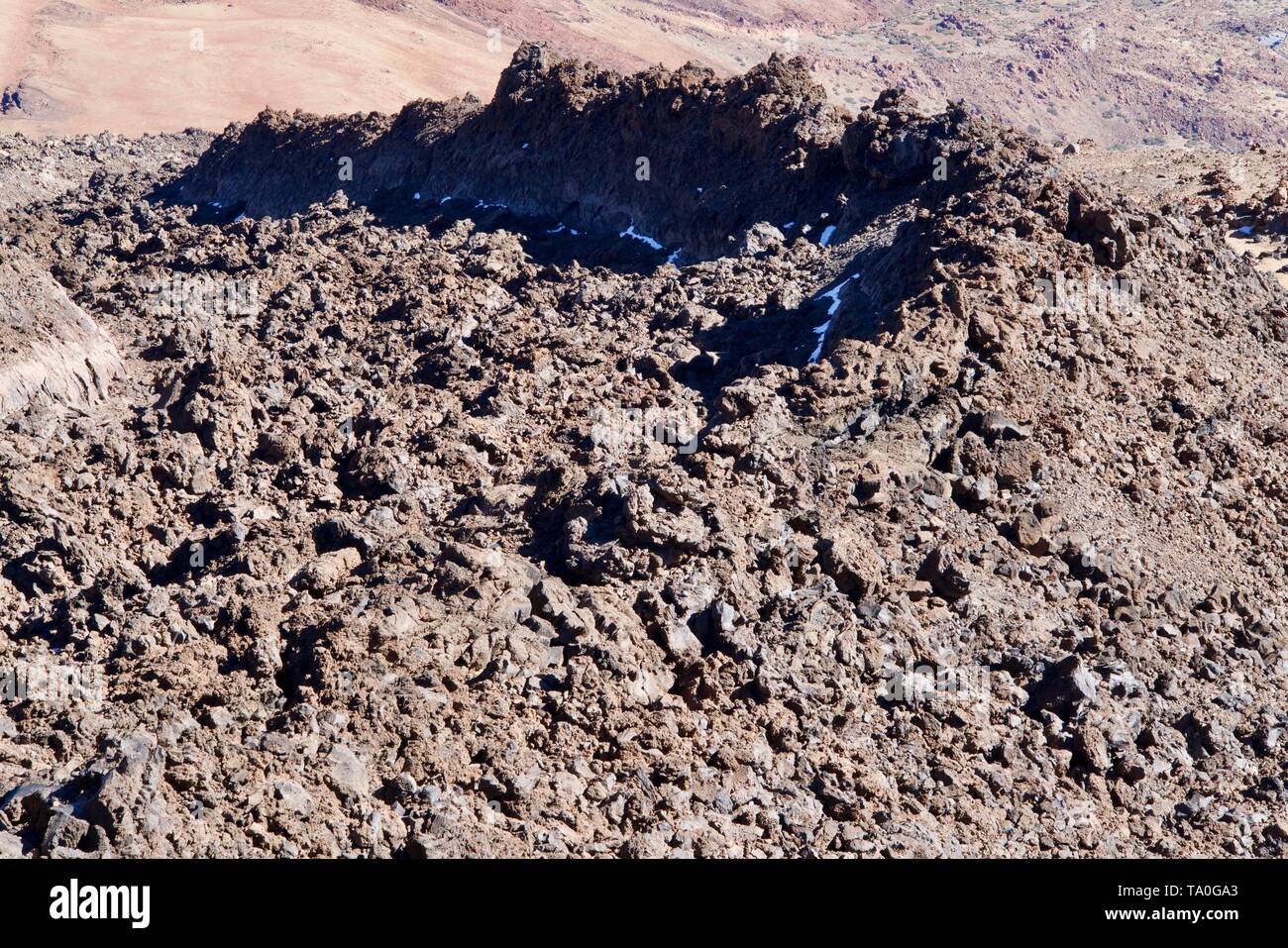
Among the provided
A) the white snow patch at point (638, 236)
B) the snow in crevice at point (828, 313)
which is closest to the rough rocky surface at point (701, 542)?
the snow in crevice at point (828, 313)

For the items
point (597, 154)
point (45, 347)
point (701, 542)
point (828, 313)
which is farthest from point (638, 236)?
point (701, 542)

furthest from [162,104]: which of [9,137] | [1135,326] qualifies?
[1135,326]

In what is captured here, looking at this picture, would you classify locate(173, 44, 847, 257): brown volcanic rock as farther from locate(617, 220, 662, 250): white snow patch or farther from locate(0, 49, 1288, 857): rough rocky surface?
locate(0, 49, 1288, 857): rough rocky surface

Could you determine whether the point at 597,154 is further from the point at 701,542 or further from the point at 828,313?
the point at 701,542

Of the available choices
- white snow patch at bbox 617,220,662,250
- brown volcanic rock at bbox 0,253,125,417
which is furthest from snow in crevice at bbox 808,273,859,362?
brown volcanic rock at bbox 0,253,125,417

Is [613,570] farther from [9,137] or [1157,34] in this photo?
[1157,34]

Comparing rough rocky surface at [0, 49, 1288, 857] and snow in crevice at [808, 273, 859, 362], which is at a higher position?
snow in crevice at [808, 273, 859, 362]
